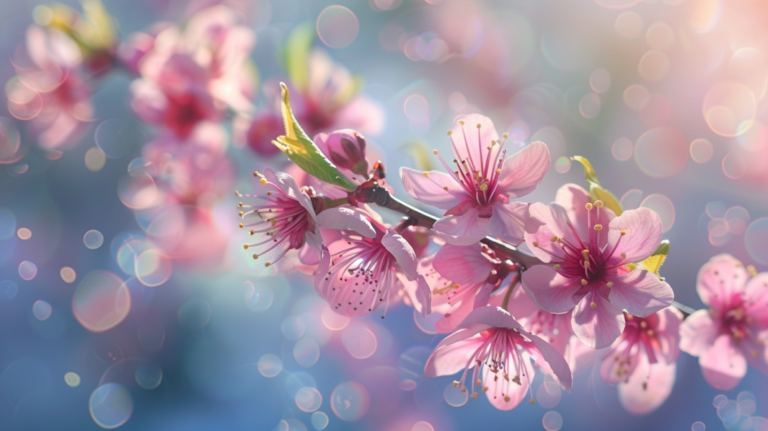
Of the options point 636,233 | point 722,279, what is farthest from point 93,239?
point 722,279

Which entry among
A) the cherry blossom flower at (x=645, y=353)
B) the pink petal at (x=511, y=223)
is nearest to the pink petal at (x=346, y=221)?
the pink petal at (x=511, y=223)

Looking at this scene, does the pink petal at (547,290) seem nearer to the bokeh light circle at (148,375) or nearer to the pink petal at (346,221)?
the pink petal at (346,221)

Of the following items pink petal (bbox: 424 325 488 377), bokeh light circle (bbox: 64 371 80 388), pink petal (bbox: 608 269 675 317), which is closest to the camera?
pink petal (bbox: 608 269 675 317)

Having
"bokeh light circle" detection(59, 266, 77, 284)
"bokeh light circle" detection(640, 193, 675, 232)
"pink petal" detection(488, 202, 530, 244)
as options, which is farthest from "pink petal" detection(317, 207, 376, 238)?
"bokeh light circle" detection(59, 266, 77, 284)

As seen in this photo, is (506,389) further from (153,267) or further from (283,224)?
(153,267)

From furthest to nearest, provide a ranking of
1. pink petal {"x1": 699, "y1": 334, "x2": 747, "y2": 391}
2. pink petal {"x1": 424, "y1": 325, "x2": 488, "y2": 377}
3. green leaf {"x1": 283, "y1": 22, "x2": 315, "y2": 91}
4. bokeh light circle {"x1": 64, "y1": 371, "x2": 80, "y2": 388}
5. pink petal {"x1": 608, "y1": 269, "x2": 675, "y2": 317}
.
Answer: bokeh light circle {"x1": 64, "y1": 371, "x2": 80, "y2": 388} < green leaf {"x1": 283, "y1": 22, "x2": 315, "y2": 91} < pink petal {"x1": 699, "y1": 334, "x2": 747, "y2": 391} < pink petal {"x1": 424, "y1": 325, "x2": 488, "y2": 377} < pink petal {"x1": 608, "y1": 269, "x2": 675, "y2": 317}

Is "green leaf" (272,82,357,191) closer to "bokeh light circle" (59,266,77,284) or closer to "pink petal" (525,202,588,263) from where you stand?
"pink petal" (525,202,588,263)

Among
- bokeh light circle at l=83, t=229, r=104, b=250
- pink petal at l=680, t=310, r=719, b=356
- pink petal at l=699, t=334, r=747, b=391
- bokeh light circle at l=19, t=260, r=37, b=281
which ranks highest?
pink petal at l=680, t=310, r=719, b=356
